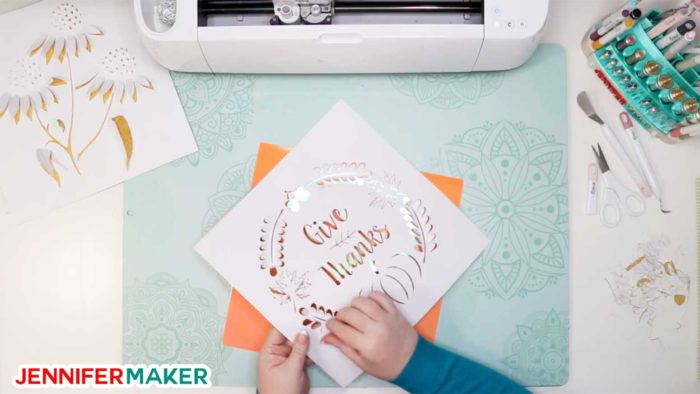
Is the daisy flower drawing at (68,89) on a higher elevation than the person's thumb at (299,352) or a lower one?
higher

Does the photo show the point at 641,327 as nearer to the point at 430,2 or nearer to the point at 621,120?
the point at 621,120

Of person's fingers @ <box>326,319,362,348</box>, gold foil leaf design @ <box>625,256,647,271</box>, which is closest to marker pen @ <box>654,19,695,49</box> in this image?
gold foil leaf design @ <box>625,256,647,271</box>

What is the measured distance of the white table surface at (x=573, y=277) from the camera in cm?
67

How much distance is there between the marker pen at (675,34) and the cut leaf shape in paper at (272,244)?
48cm

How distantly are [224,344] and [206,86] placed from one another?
12.8 inches

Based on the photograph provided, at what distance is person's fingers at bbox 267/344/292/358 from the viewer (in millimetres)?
648

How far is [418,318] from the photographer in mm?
666

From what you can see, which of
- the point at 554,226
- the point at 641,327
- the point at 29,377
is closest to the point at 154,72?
the point at 29,377

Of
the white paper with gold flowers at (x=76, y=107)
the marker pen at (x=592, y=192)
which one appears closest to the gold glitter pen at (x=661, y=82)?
the marker pen at (x=592, y=192)

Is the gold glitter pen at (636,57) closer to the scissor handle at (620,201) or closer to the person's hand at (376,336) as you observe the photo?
the scissor handle at (620,201)

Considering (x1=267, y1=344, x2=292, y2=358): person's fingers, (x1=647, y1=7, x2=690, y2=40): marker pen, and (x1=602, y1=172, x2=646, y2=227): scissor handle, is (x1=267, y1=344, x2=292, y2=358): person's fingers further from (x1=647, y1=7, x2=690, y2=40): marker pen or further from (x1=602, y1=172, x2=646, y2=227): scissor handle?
(x1=647, y1=7, x2=690, y2=40): marker pen

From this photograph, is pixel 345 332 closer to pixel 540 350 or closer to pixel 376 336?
pixel 376 336

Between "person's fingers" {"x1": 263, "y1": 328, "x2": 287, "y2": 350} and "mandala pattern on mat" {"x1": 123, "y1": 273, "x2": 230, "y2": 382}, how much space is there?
2.2 inches

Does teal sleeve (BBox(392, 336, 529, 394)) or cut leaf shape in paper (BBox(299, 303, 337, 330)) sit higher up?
cut leaf shape in paper (BBox(299, 303, 337, 330))
